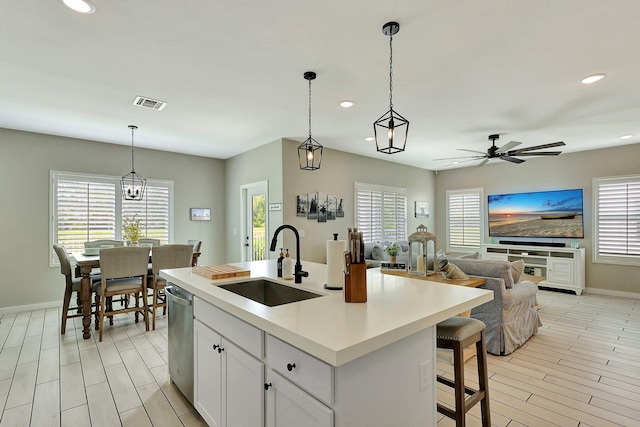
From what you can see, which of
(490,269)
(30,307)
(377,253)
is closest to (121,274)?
(30,307)

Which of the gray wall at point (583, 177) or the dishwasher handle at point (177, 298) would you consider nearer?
the dishwasher handle at point (177, 298)

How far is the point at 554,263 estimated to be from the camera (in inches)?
236

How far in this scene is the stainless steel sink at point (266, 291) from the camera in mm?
2135

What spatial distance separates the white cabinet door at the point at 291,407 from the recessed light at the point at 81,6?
7.65ft

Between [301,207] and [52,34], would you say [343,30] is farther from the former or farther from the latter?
[301,207]

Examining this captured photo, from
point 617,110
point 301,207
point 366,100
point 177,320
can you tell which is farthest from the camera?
point 301,207

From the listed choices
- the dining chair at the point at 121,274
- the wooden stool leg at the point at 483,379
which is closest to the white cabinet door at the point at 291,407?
the wooden stool leg at the point at 483,379

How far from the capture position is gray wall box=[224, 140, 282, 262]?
512cm

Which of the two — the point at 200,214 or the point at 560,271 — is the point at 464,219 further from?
the point at 200,214

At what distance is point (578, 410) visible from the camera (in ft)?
7.57

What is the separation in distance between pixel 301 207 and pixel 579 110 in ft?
12.6

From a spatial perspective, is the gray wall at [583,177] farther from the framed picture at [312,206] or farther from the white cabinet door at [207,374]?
the white cabinet door at [207,374]

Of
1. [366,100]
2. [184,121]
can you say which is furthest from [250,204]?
[366,100]

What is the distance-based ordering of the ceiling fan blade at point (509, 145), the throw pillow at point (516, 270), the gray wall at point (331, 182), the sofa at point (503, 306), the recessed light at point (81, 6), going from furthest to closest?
1. the gray wall at point (331, 182)
2. the ceiling fan blade at point (509, 145)
3. the throw pillow at point (516, 270)
4. the sofa at point (503, 306)
5. the recessed light at point (81, 6)
